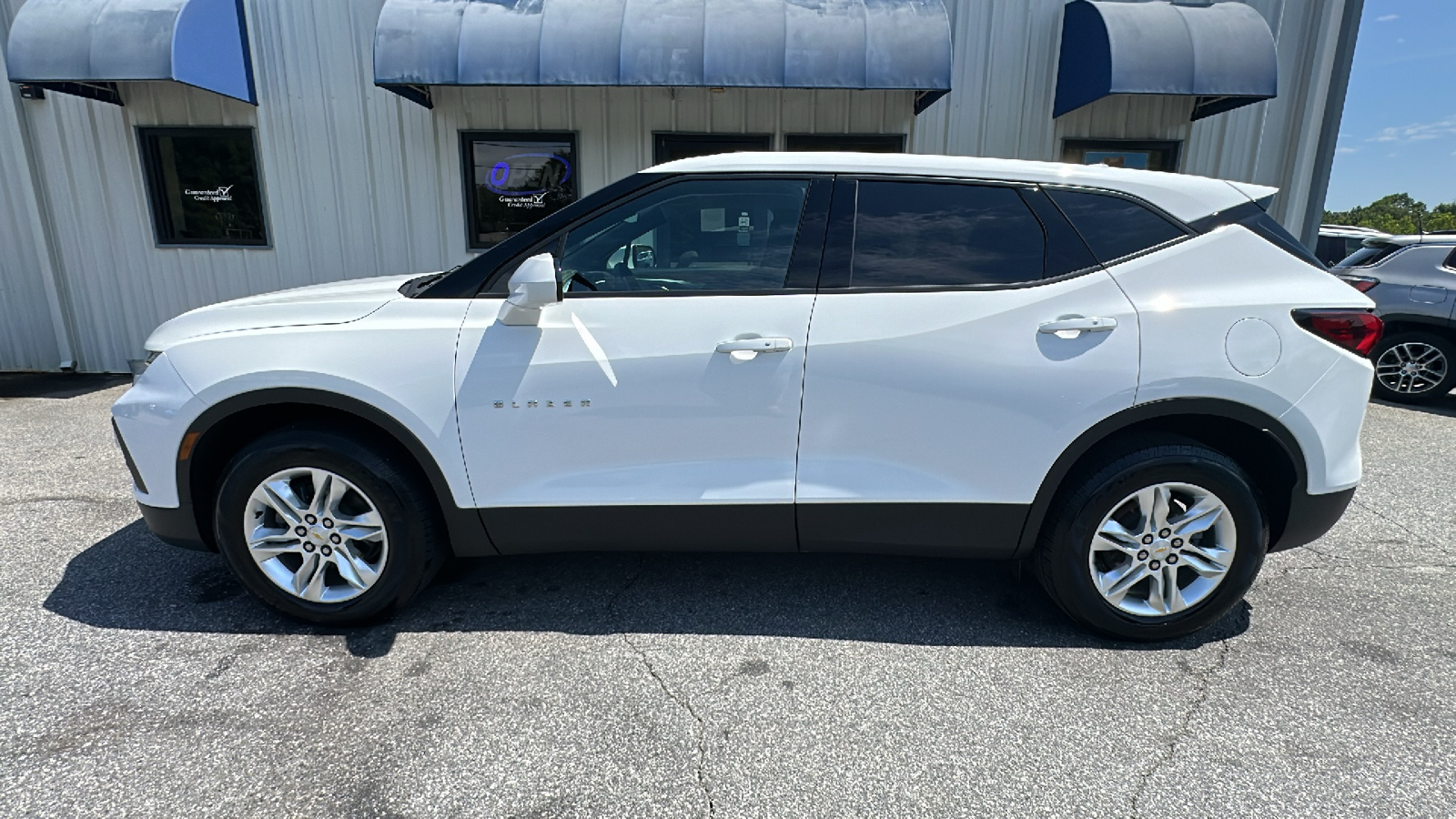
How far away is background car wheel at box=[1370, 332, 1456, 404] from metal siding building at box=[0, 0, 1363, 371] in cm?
146

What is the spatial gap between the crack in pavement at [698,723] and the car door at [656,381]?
40 cm

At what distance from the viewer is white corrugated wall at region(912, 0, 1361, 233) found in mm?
6930

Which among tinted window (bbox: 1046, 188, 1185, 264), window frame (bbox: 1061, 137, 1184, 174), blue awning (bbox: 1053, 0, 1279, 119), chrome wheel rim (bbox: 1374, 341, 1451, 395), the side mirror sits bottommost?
chrome wheel rim (bbox: 1374, 341, 1451, 395)

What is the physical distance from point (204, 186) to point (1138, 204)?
8.35 m

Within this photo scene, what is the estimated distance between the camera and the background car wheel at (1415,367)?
6.80 meters

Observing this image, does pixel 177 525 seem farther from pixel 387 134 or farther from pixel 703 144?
pixel 703 144

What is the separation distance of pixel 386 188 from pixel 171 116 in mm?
2162

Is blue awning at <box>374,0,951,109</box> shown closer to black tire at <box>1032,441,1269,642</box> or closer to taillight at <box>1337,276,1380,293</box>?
black tire at <box>1032,441,1269,642</box>

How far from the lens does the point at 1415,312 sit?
6.83 metres

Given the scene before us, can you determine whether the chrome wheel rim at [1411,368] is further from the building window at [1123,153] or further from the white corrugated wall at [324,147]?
the white corrugated wall at [324,147]

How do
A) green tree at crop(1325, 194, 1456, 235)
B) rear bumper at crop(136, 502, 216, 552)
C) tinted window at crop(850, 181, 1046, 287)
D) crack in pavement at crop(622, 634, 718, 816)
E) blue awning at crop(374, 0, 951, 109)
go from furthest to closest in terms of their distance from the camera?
green tree at crop(1325, 194, 1456, 235) < blue awning at crop(374, 0, 951, 109) < rear bumper at crop(136, 502, 216, 552) < tinted window at crop(850, 181, 1046, 287) < crack in pavement at crop(622, 634, 718, 816)

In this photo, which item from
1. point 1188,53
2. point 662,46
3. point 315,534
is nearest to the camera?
point 315,534

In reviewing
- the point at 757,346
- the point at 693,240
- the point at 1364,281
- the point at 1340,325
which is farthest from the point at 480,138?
the point at 1364,281

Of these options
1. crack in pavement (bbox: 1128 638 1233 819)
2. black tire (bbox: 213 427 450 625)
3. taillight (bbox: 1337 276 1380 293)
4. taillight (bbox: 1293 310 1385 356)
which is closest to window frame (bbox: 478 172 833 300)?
black tire (bbox: 213 427 450 625)
